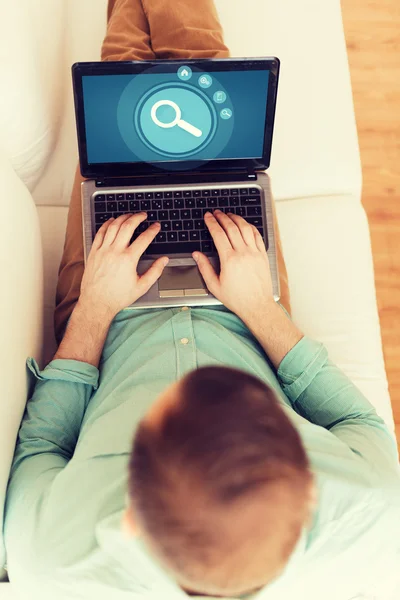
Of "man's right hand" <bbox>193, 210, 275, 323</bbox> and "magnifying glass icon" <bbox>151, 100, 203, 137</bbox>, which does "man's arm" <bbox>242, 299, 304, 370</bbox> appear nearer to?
"man's right hand" <bbox>193, 210, 275, 323</bbox>

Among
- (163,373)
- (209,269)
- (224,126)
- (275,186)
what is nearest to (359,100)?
(275,186)

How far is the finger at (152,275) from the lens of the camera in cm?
97

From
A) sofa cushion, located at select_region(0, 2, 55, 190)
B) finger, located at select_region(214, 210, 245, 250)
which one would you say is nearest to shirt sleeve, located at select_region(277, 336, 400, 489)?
finger, located at select_region(214, 210, 245, 250)

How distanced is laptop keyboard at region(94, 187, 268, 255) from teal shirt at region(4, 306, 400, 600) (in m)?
0.12

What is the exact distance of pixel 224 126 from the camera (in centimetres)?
100

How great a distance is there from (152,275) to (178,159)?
239mm

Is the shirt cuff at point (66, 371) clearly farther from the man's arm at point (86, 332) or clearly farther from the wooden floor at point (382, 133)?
the wooden floor at point (382, 133)

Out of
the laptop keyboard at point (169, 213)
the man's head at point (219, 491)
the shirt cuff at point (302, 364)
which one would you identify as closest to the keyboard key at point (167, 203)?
the laptop keyboard at point (169, 213)

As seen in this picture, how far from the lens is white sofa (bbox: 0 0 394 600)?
3.22 feet

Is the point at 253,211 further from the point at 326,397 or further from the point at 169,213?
the point at 326,397

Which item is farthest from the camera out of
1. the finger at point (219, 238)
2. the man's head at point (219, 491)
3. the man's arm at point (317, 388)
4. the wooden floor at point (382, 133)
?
the wooden floor at point (382, 133)

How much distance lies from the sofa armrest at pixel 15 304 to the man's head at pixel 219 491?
0.30m

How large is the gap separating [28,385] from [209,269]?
0.38m

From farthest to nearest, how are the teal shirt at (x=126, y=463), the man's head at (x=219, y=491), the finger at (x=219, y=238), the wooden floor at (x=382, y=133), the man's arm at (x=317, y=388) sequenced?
the wooden floor at (x=382, y=133) < the finger at (x=219, y=238) < the man's arm at (x=317, y=388) < the teal shirt at (x=126, y=463) < the man's head at (x=219, y=491)
